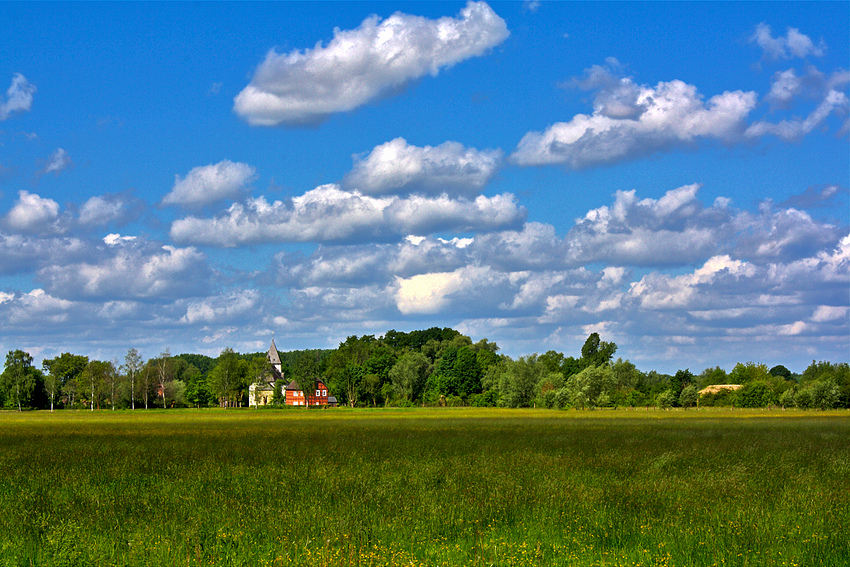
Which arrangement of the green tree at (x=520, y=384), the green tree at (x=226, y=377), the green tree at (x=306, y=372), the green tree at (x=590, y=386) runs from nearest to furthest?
1. the green tree at (x=590, y=386)
2. the green tree at (x=520, y=384)
3. the green tree at (x=226, y=377)
4. the green tree at (x=306, y=372)

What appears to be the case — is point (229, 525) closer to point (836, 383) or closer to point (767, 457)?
point (767, 457)

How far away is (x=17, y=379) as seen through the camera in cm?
15175

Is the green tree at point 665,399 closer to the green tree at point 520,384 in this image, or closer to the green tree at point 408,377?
the green tree at point 520,384

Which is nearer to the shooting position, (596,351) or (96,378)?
(96,378)

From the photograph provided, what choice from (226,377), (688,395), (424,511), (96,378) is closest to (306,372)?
(226,377)

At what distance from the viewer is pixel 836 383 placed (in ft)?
385

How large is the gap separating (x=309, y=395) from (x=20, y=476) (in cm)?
15891

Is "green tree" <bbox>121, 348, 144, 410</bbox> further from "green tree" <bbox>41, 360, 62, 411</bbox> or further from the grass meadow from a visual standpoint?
the grass meadow

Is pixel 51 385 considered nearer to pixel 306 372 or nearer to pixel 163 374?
pixel 163 374

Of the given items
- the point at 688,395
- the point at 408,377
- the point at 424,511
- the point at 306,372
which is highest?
the point at 306,372

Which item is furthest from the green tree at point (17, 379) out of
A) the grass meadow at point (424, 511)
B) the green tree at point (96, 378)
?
the grass meadow at point (424, 511)

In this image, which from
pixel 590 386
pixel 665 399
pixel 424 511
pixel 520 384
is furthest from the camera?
pixel 520 384

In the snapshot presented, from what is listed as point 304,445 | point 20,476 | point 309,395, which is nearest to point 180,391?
point 309,395

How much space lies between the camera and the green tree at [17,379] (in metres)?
151
